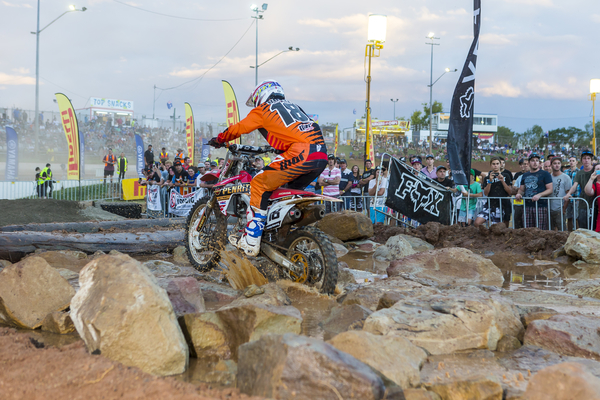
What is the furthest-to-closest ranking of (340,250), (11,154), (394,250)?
(11,154) < (340,250) < (394,250)

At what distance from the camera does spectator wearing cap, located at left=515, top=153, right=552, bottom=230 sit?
9461 millimetres

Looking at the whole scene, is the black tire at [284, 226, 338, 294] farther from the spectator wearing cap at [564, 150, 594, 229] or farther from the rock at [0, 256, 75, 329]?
the spectator wearing cap at [564, 150, 594, 229]

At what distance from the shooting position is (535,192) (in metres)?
9.54

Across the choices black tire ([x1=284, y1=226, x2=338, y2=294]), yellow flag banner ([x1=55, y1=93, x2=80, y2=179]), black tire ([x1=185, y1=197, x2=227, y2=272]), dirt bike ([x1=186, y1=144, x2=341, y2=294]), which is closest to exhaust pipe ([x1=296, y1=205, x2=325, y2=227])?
dirt bike ([x1=186, y1=144, x2=341, y2=294])

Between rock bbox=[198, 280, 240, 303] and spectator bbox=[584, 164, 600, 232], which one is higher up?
spectator bbox=[584, 164, 600, 232]

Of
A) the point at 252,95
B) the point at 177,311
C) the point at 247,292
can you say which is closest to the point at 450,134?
the point at 252,95

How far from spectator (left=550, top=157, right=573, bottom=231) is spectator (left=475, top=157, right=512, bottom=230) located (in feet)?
2.69

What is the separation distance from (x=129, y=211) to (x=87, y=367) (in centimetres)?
1258

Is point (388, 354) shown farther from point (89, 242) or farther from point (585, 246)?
point (585, 246)

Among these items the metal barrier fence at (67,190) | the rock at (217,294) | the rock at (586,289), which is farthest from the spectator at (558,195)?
the metal barrier fence at (67,190)

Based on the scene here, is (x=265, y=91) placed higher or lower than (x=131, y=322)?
higher

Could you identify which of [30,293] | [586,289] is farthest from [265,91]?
[586,289]

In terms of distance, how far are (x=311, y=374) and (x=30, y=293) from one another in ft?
9.06

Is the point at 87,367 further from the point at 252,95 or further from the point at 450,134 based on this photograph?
the point at 450,134
